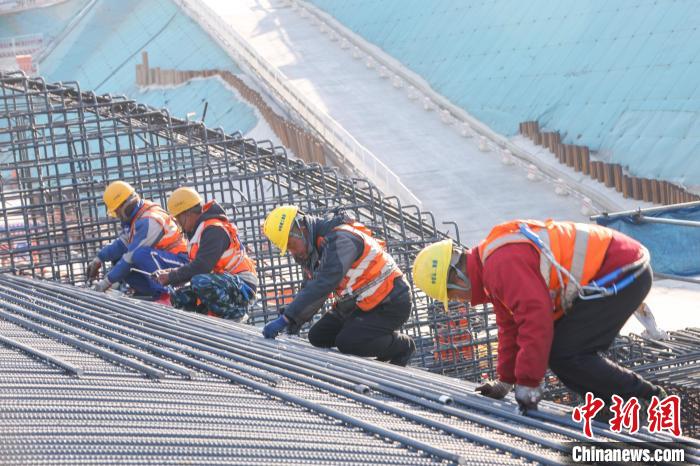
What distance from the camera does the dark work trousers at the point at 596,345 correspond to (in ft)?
23.2

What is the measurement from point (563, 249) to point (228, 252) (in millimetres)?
5487

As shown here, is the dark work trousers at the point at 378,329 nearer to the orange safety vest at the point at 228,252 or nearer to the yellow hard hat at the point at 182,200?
the orange safety vest at the point at 228,252

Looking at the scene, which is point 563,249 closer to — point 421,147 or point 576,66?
point 421,147

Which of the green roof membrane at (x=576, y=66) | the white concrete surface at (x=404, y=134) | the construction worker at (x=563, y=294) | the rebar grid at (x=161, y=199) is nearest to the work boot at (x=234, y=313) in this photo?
the rebar grid at (x=161, y=199)

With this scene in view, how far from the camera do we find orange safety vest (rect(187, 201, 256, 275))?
11781mm

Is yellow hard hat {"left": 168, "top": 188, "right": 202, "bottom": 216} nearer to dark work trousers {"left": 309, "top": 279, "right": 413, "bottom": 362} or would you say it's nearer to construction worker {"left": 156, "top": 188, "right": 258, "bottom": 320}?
construction worker {"left": 156, "top": 188, "right": 258, "bottom": 320}

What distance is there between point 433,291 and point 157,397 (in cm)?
195

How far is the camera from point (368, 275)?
995cm

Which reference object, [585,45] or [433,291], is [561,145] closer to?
[585,45]

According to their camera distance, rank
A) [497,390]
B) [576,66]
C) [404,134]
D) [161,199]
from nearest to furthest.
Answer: [497,390], [161,199], [576,66], [404,134]

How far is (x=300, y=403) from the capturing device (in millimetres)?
6543

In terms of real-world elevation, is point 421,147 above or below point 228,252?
above

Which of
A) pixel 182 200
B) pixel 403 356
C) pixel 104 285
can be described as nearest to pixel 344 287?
pixel 403 356

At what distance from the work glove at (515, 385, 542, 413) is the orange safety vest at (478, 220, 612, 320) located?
0.48 m
